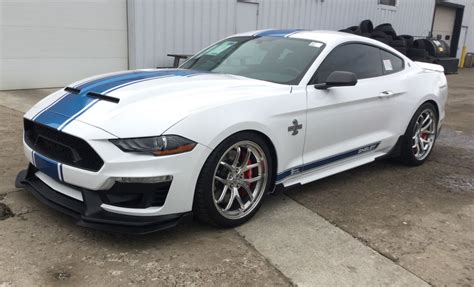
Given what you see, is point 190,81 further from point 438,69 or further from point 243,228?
point 438,69

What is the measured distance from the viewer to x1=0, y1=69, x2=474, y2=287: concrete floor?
109 inches

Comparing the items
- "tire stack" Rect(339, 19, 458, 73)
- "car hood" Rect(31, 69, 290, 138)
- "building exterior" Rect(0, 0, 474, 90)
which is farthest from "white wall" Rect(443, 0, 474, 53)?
"car hood" Rect(31, 69, 290, 138)

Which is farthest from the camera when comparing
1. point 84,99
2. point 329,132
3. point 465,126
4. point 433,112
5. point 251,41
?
point 465,126

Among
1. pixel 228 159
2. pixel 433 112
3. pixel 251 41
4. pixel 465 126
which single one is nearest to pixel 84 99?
pixel 228 159

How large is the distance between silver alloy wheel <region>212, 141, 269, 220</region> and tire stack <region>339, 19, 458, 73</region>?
11.7m

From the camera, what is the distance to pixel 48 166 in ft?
10.2

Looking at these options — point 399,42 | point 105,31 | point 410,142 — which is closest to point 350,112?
point 410,142

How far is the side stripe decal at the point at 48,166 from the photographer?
3.00m

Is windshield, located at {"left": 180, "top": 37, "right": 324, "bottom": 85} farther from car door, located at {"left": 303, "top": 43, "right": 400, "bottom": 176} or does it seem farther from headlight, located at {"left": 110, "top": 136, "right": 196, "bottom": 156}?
headlight, located at {"left": 110, "top": 136, "right": 196, "bottom": 156}

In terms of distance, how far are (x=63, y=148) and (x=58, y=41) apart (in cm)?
695

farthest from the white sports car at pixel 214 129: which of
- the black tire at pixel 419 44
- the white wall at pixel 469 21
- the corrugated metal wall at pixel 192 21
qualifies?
the white wall at pixel 469 21

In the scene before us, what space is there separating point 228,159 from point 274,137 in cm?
42

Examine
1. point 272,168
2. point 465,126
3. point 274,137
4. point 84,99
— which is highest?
point 84,99

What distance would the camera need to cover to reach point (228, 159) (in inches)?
130
